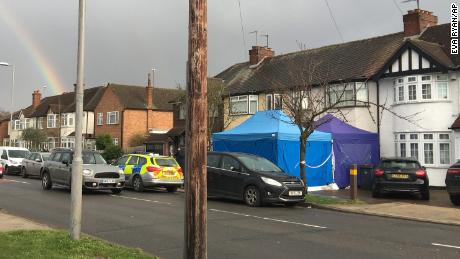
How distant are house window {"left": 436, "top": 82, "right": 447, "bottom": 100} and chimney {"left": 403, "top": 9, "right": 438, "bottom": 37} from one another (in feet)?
20.1

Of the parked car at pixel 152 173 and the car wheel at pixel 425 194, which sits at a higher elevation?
the parked car at pixel 152 173

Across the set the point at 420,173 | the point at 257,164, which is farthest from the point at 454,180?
the point at 257,164

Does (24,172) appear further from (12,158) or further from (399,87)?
(399,87)

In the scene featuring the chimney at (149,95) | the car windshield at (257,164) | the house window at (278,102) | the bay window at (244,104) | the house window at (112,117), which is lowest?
the car windshield at (257,164)

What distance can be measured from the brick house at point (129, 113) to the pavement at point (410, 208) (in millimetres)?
37543

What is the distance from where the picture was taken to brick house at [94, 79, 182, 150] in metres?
54.7

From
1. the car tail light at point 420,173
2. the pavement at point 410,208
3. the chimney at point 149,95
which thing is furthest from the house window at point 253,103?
the chimney at point 149,95

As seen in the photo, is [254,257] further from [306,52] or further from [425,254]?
[306,52]

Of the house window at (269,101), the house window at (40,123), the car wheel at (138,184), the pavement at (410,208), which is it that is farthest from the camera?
the house window at (40,123)

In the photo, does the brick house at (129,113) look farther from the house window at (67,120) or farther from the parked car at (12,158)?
the parked car at (12,158)

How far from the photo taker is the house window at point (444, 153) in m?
23.6

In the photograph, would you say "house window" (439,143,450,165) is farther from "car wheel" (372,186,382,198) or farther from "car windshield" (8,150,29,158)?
"car windshield" (8,150,29,158)

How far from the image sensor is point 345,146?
23.3 meters

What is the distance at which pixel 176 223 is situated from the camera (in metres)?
11.6
